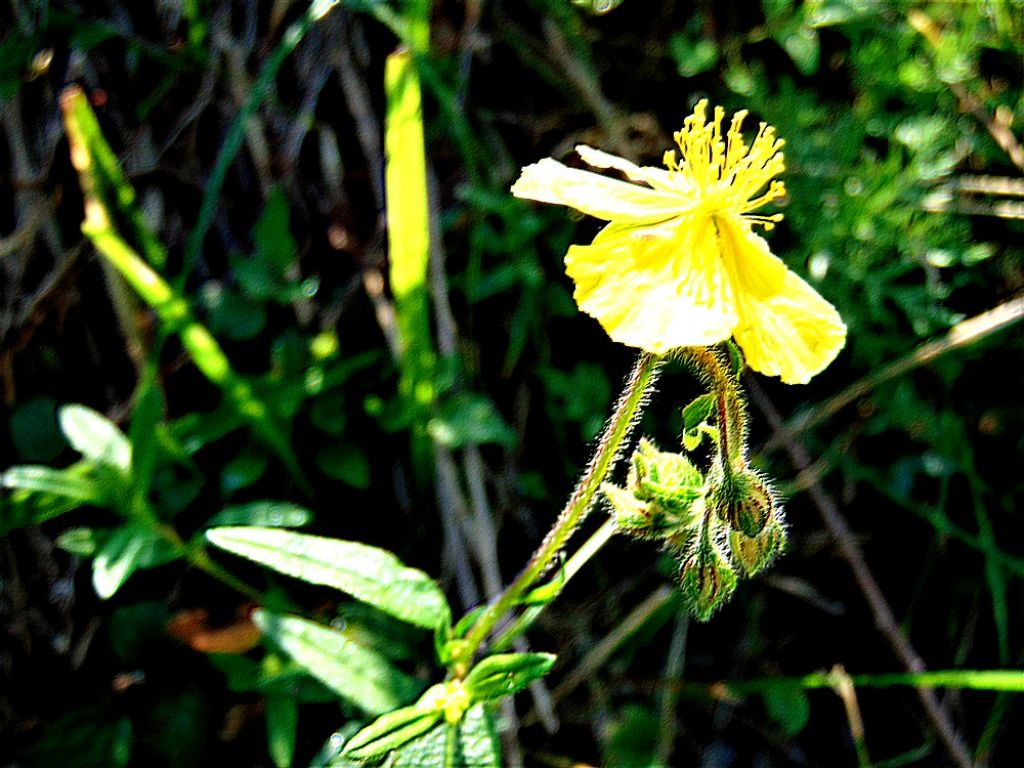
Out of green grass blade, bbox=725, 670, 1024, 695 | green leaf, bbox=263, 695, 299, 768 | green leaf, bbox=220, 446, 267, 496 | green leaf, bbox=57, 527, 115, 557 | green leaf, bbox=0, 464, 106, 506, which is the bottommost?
green grass blade, bbox=725, 670, 1024, 695

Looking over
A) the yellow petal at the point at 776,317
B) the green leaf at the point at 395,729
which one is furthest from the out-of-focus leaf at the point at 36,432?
the yellow petal at the point at 776,317

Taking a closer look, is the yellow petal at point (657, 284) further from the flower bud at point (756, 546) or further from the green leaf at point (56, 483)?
the green leaf at point (56, 483)

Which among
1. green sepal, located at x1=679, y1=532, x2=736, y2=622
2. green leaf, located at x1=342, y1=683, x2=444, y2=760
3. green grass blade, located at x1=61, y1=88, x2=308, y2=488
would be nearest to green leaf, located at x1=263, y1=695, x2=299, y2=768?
green leaf, located at x1=342, y1=683, x2=444, y2=760

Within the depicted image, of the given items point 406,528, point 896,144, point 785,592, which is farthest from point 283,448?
point 896,144

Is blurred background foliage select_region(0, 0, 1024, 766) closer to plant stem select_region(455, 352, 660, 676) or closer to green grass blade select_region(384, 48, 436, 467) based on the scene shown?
green grass blade select_region(384, 48, 436, 467)

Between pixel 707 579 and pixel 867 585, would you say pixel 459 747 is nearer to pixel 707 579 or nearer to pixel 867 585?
pixel 707 579

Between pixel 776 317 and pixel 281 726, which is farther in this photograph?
pixel 281 726

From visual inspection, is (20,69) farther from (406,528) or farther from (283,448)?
(406,528)

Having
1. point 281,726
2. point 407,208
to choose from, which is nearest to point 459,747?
point 281,726

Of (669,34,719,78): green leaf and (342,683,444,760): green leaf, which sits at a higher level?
(669,34,719,78): green leaf
